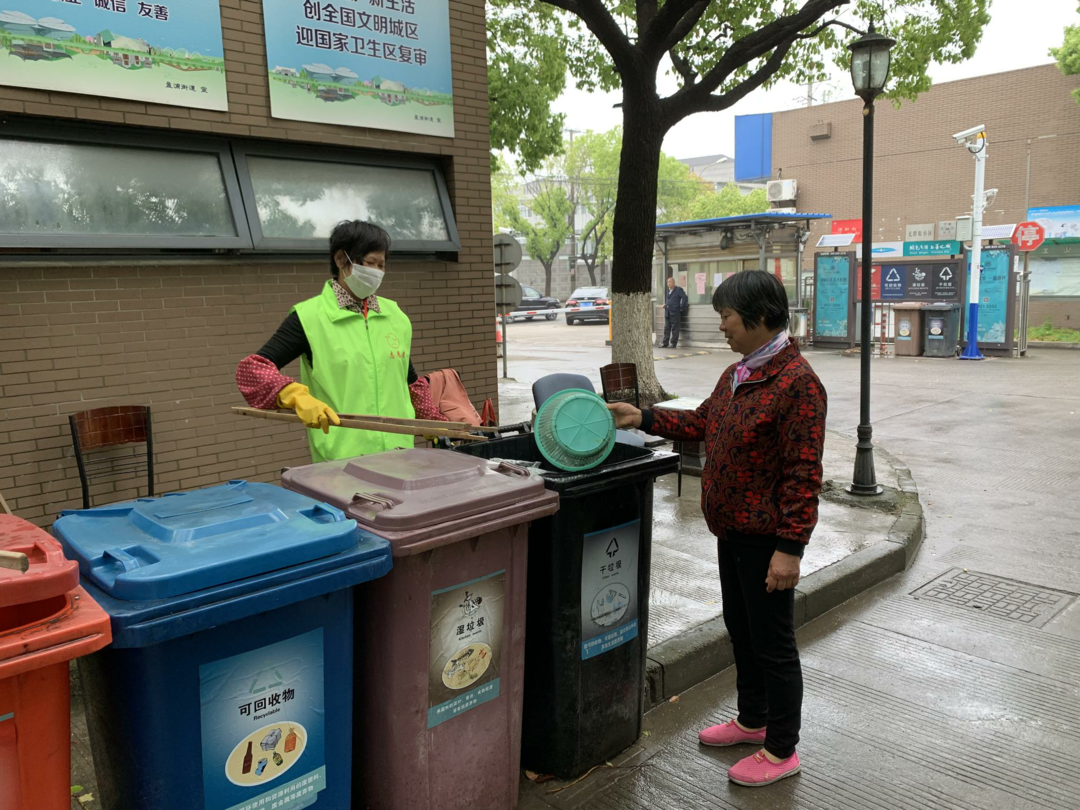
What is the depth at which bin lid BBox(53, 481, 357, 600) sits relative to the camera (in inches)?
75.4

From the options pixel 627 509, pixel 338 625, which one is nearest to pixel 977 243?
pixel 627 509

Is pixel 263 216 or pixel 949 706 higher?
pixel 263 216

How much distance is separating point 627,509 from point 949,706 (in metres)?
1.91

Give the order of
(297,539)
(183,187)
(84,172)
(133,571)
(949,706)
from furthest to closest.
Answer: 1. (183,187)
2. (84,172)
3. (949,706)
4. (297,539)
5. (133,571)

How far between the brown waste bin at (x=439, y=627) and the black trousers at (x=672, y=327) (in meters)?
18.6

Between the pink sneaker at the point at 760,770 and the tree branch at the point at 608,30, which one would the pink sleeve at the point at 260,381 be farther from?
the tree branch at the point at 608,30

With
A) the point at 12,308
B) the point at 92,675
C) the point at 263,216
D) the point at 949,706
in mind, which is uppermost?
the point at 263,216

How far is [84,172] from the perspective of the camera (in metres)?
4.84

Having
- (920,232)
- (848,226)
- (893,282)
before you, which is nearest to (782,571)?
(893,282)

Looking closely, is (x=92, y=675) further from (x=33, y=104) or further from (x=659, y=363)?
(x=659, y=363)

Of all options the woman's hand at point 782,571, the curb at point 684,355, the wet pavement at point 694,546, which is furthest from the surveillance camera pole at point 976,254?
the woman's hand at point 782,571

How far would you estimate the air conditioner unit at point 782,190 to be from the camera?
30.0 meters

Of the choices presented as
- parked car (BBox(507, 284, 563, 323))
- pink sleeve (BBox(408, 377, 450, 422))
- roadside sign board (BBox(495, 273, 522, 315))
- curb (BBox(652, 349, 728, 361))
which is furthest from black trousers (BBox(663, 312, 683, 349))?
pink sleeve (BBox(408, 377, 450, 422))

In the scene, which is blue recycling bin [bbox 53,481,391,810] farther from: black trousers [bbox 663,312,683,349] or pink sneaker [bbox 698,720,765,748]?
black trousers [bbox 663,312,683,349]
